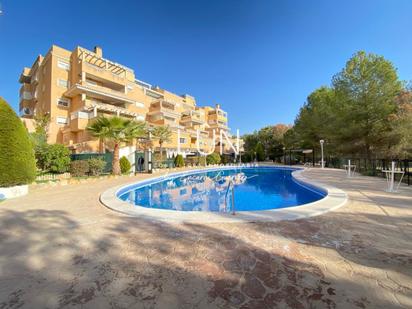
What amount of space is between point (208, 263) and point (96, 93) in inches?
1114

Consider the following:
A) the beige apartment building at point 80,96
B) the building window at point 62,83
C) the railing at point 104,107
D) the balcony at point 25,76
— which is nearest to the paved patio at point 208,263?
the beige apartment building at point 80,96

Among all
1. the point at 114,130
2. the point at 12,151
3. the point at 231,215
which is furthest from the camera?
the point at 114,130

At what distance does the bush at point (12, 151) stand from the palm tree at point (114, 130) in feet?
24.6

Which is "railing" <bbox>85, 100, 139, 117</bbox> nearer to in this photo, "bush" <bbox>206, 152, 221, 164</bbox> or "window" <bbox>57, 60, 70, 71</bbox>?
"window" <bbox>57, 60, 70, 71</bbox>

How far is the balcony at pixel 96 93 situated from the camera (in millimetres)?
23234

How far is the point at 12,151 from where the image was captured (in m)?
8.05

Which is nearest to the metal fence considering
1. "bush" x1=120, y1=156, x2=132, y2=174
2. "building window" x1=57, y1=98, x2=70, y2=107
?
"bush" x1=120, y1=156, x2=132, y2=174

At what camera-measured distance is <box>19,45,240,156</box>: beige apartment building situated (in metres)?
22.8

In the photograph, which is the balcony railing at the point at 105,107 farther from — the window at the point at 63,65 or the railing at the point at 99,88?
the window at the point at 63,65

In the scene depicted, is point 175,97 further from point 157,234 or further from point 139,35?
point 157,234

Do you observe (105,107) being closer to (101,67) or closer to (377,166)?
Answer: (101,67)

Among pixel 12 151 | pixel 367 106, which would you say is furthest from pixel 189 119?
pixel 12 151

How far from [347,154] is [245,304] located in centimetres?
2635

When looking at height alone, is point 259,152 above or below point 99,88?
below
